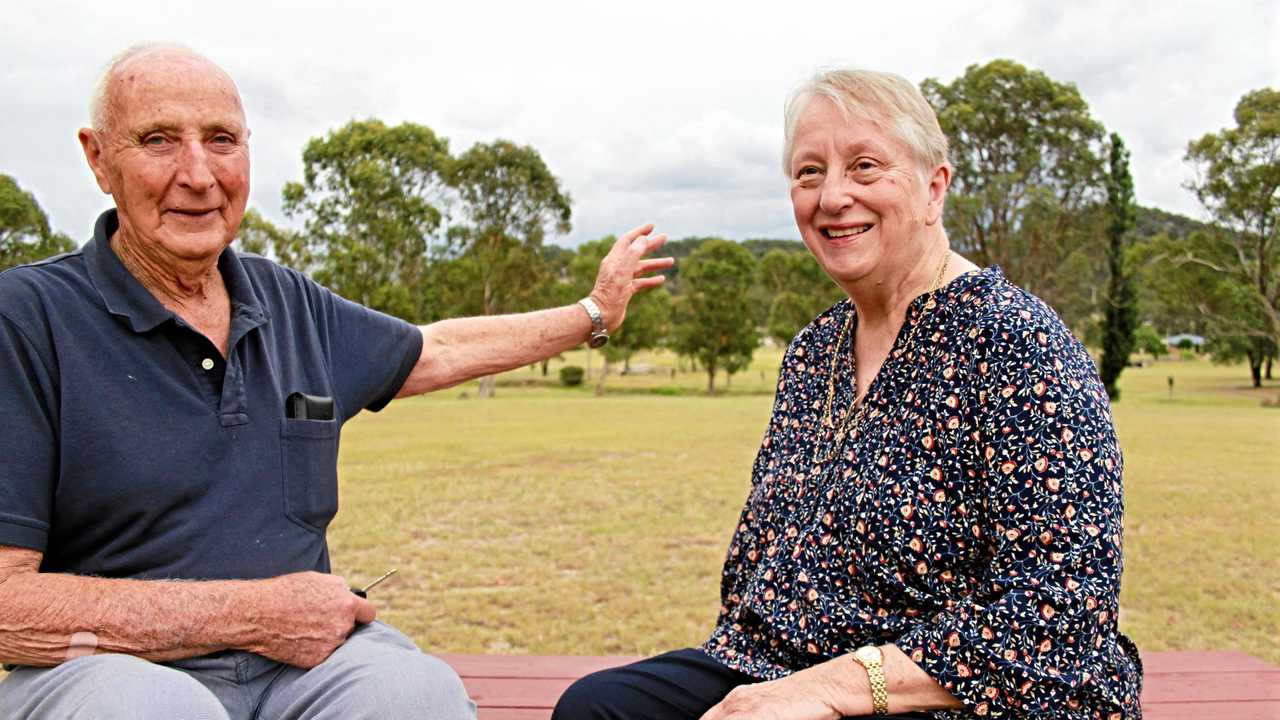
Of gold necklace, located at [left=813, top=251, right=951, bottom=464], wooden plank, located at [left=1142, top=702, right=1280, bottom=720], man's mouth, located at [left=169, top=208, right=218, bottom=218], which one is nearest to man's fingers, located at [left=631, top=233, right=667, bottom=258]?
gold necklace, located at [left=813, top=251, right=951, bottom=464]

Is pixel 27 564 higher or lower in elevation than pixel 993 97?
lower

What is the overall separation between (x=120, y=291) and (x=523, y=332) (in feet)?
3.68

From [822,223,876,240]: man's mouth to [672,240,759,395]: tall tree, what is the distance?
3893 cm

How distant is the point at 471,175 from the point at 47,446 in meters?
39.6

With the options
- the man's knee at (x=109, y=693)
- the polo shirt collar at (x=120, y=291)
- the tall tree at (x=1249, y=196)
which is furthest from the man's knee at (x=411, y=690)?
the tall tree at (x=1249, y=196)

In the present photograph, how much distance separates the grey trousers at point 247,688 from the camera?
5.66ft

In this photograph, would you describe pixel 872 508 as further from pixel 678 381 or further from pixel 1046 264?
pixel 678 381

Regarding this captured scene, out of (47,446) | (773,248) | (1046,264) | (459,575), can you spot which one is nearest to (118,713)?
(47,446)

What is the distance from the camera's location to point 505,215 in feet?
134

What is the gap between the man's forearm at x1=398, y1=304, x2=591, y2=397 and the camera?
273 centimetres

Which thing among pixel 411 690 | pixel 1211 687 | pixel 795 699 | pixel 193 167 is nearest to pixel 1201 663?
pixel 1211 687

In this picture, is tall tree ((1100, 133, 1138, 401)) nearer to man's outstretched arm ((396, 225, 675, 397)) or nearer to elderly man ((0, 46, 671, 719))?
man's outstretched arm ((396, 225, 675, 397))

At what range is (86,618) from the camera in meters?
1.85

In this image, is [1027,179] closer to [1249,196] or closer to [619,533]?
[1249,196]
